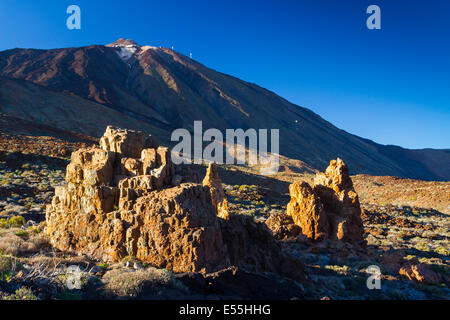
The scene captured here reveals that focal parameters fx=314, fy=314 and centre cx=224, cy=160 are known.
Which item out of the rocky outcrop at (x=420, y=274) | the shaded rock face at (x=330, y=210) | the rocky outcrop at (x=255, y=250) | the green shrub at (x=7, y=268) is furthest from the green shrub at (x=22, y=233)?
the rocky outcrop at (x=420, y=274)

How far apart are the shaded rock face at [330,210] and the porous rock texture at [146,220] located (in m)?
4.54

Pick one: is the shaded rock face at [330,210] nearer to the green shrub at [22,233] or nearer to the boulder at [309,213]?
the boulder at [309,213]

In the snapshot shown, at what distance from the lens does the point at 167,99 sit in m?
94.4

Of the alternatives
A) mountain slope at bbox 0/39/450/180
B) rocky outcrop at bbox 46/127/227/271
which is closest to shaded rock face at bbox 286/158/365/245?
rocky outcrop at bbox 46/127/227/271

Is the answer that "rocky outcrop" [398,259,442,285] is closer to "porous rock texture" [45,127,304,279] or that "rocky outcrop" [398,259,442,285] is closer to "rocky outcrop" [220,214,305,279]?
"rocky outcrop" [220,214,305,279]

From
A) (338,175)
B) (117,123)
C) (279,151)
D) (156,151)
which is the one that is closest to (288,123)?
(279,151)

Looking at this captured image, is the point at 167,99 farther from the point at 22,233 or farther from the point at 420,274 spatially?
the point at 420,274

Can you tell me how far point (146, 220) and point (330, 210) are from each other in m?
9.22

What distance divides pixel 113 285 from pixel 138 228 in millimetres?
2220

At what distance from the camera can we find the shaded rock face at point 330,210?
13.0 meters

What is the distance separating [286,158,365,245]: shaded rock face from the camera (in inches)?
513

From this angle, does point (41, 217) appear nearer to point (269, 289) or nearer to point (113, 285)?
point (113, 285)

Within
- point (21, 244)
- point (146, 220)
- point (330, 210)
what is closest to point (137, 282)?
A: point (146, 220)

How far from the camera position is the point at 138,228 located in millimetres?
7602
